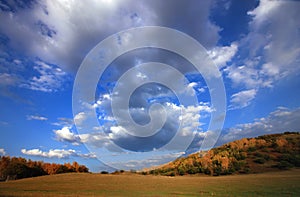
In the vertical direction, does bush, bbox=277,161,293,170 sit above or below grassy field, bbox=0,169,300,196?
above

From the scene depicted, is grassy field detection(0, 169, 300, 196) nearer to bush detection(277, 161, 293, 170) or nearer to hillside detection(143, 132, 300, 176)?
bush detection(277, 161, 293, 170)

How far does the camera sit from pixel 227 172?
10469cm

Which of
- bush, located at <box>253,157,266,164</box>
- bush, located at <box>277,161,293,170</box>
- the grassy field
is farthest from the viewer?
bush, located at <box>253,157,266,164</box>

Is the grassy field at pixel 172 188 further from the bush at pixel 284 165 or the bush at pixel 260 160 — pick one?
the bush at pixel 260 160

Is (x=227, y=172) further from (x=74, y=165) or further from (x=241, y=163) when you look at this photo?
(x=74, y=165)

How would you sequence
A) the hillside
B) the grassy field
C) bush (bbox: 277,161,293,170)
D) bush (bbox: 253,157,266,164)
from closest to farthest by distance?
the grassy field
bush (bbox: 277,161,293,170)
the hillside
bush (bbox: 253,157,266,164)

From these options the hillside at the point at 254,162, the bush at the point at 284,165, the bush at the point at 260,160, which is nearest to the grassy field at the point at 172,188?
the bush at the point at 284,165

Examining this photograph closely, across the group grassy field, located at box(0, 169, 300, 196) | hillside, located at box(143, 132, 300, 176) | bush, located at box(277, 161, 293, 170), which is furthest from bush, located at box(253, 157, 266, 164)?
grassy field, located at box(0, 169, 300, 196)

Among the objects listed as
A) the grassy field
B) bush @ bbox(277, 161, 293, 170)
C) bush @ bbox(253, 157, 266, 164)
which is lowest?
the grassy field

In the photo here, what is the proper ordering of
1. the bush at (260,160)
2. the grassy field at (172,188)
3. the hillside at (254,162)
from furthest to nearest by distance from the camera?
the bush at (260,160) → the hillside at (254,162) → the grassy field at (172,188)

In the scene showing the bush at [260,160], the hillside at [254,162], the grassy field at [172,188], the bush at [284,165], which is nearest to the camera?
the grassy field at [172,188]

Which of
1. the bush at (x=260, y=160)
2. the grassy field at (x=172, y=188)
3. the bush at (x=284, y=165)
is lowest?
the grassy field at (x=172, y=188)

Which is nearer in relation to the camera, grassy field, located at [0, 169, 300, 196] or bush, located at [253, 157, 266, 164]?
grassy field, located at [0, 169, 300, 196]

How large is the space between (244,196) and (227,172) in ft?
271
